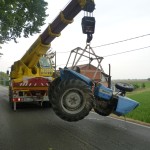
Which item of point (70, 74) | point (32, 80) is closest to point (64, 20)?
point (70, 74)

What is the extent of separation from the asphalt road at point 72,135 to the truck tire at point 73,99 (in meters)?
0.69

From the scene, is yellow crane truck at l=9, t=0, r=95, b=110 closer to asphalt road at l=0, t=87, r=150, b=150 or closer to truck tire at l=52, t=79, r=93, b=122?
asphalt road at l=0, t=87, r=150, b=150

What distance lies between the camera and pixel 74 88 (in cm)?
911

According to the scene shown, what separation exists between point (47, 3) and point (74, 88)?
18.6 metres

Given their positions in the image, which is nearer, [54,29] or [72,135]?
[72,135]

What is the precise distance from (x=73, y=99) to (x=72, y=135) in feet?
3.73

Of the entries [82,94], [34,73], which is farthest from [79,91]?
[34,73]

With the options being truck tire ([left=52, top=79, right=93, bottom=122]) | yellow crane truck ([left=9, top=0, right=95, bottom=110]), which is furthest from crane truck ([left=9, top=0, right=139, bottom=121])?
yellow crane truck ([left=9, top=0, right=95, bottom=110])

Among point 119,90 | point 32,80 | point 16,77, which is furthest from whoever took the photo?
point 16,77

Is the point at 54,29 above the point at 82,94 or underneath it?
above

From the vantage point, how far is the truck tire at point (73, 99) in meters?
9.09

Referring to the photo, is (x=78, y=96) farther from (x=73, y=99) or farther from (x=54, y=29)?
(x=54, y=29)

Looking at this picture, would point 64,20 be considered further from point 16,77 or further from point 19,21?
point 19,21

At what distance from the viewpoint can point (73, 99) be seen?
9.30 m
